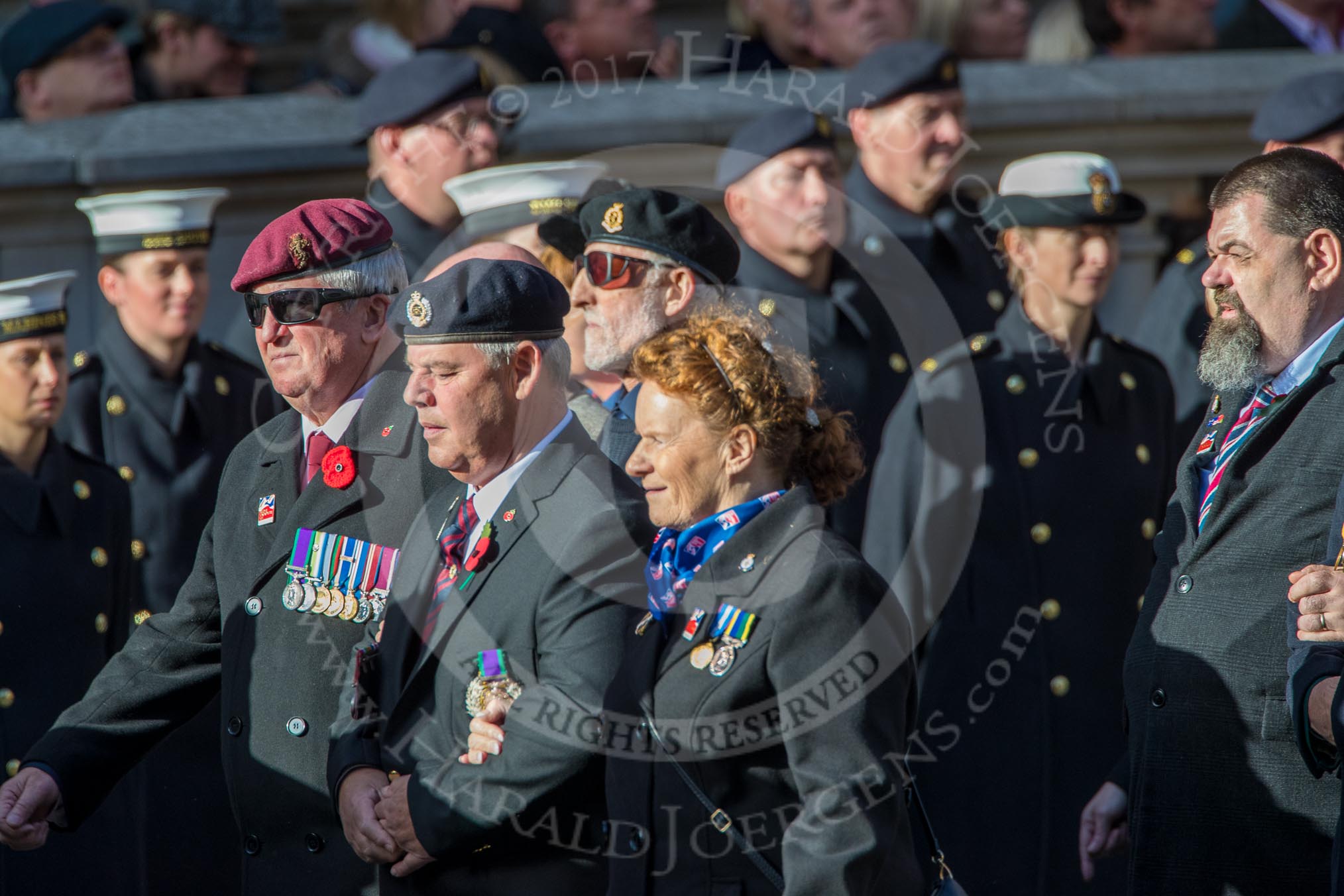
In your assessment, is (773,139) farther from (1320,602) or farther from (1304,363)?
(1320,602)

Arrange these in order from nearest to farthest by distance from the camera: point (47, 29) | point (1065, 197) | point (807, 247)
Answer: point (1065, 197)
point (807, 247)
point (47, 29)

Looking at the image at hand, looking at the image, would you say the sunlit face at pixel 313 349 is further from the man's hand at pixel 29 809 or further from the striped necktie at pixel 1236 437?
the striped necktie at pixel 1236 437

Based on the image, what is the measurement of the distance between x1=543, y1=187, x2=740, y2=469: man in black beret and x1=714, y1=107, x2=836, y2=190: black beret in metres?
0.86

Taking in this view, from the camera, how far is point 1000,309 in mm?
6137

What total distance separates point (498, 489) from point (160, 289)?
2473 mm

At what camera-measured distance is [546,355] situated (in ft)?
12.6

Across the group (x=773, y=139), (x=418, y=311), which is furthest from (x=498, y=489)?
(x=773, y=139)

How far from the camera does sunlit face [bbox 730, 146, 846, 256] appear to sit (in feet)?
18.5

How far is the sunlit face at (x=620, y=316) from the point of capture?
4711 mm

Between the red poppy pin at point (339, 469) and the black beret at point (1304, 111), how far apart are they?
3375mm

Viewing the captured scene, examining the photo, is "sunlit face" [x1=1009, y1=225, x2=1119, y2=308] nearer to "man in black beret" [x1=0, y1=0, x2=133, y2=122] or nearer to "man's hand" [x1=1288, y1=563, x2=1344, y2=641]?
"man's hand" [x1=1288, y1=563, x2=1344, y2=641]

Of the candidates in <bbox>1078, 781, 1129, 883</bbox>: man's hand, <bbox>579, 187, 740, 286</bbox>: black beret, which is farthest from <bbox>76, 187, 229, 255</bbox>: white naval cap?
<bbox>1078, 781, 1129, 883</bbox>: man's hand

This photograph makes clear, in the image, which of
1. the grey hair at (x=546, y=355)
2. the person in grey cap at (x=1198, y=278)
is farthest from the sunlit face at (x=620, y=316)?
the person in grey cap at (x=1198, y=278)

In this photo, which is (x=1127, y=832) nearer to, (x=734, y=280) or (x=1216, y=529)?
(x=1216, y=529)
